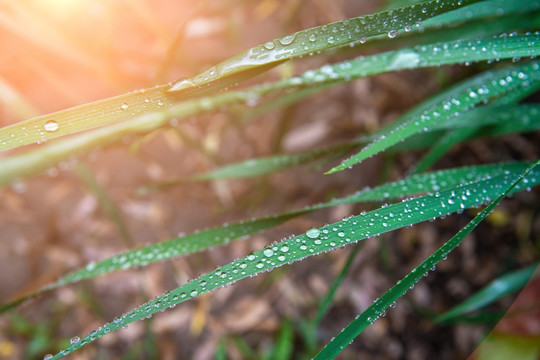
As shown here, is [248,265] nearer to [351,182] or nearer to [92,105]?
[92,105]

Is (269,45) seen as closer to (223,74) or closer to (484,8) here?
(223,74)

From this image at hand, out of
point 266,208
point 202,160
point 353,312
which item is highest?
point 202,160

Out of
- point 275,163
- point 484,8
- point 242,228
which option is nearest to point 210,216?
point 275,163

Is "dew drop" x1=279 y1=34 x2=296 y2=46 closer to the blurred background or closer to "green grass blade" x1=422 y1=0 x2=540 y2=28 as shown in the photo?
"green grass blade" x1=422 y1=0 x2=540 y2=28

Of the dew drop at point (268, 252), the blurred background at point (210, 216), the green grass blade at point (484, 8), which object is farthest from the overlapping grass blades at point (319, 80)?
the blurred background at point (210, 216)

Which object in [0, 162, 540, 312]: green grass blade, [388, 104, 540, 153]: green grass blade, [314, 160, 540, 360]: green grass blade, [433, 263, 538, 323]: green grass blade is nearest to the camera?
[314, 160, 540, 360]: green grass blade

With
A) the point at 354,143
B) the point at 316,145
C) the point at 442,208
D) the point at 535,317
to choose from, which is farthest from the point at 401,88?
the point at 442,208

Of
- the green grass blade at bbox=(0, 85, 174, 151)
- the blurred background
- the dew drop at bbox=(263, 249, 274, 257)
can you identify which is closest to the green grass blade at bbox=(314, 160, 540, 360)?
the dew drop at bbox=(263, 249, 274, 257)
